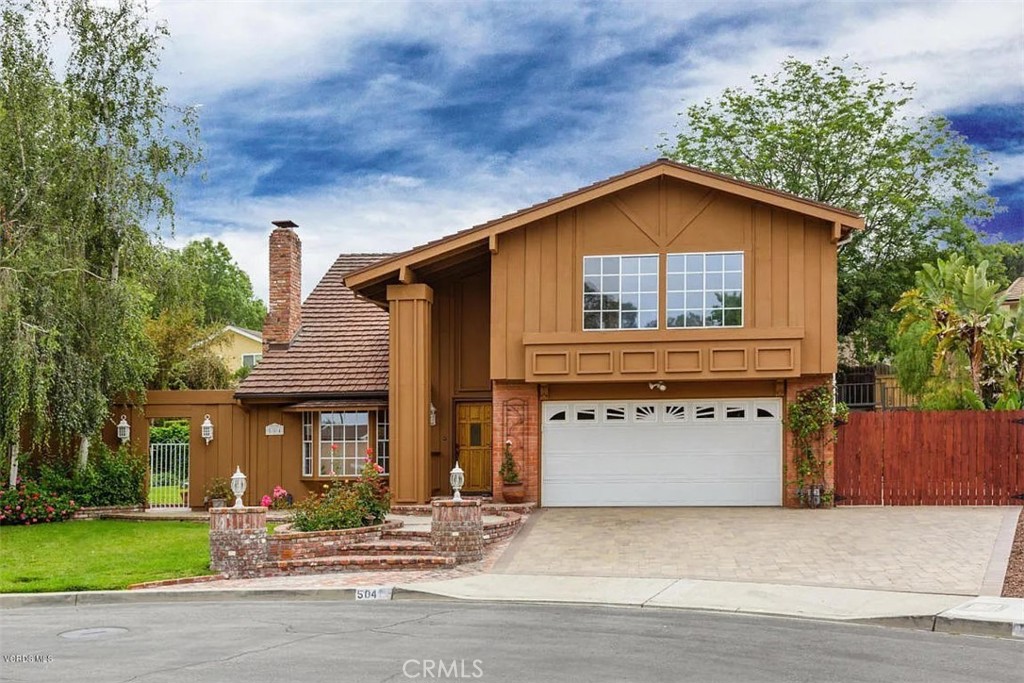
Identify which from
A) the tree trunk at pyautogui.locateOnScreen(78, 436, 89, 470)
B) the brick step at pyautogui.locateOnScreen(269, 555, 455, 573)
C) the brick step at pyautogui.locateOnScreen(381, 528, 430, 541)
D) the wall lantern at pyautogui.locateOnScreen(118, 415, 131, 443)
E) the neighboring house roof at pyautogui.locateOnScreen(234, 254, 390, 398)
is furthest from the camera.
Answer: the neighboring house roof at pyautogui.locateOnScreen(234, 254, 390, 398)

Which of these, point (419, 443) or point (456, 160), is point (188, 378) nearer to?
point (456, 160)

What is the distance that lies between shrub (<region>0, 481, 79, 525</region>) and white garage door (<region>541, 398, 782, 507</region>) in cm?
980

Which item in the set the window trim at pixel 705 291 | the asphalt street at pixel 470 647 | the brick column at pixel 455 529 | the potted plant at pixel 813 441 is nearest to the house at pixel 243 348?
the window trim at pixel 705 291

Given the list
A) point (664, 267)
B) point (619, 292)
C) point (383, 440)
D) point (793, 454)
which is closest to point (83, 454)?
point (383, 440)

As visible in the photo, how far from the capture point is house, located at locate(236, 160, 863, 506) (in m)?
20.6

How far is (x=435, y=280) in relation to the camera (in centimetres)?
2348

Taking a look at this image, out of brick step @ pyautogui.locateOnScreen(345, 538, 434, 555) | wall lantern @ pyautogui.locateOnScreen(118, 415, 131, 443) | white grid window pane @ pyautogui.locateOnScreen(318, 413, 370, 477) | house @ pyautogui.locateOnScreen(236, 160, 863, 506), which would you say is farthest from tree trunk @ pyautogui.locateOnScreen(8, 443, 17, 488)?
brick step @ pyautogui.locateOnScreen(345, 538, 434, 555)

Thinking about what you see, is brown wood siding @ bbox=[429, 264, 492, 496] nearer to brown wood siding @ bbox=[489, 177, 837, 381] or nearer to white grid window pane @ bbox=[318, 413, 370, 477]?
white grid window pane @ bbox=[318, 413, 370, 477]

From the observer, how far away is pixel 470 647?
9.89 m

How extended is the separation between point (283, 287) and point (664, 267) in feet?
32.1

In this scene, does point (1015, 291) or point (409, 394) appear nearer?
point (409, 394)

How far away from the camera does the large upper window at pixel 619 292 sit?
2109 cm

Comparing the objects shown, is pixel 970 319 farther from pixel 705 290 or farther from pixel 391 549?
pixel 391 549

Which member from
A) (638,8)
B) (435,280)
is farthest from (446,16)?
(435,280)
